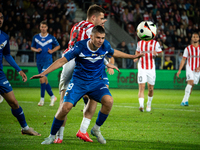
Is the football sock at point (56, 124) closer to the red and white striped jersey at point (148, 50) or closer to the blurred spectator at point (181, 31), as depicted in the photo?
the red and white striped jersey at point (148, 50)

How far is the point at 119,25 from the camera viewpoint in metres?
21.8

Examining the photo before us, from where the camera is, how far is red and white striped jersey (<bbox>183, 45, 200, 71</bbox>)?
33.7 feet

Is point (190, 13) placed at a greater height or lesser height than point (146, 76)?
greater

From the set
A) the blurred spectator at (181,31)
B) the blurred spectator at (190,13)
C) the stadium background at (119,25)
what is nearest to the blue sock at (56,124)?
the stadium background at (119,25)

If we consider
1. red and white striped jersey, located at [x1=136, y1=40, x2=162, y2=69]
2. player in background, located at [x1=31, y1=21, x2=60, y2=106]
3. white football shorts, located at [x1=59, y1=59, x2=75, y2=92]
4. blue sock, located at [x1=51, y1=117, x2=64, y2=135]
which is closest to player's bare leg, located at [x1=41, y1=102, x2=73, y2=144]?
blue sock, located at [x1=51, y1=117, x2=64, y2=135]

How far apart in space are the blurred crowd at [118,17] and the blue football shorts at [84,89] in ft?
40.5

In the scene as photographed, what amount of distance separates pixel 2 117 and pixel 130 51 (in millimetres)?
11619

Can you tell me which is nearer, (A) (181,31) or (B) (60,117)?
(B) (60,117)

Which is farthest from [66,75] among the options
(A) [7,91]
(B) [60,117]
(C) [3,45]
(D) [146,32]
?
(D) [146,32]

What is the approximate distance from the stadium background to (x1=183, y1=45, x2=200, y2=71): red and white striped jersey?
6.58 metres

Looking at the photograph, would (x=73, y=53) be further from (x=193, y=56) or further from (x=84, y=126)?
(x=193, y=56)

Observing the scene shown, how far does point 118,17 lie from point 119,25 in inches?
25.6

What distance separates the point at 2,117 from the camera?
7047 mm

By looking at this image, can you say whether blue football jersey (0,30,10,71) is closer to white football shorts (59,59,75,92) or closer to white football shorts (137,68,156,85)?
white football shorts (59,59,75,92)
